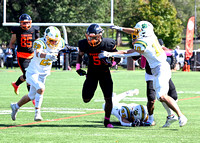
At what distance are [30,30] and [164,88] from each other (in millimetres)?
4151

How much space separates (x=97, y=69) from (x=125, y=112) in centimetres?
87

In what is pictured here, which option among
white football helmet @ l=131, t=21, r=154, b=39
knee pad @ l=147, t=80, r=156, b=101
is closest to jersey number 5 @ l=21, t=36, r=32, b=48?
knee pad @ l=147, t=80, r=156, b=101

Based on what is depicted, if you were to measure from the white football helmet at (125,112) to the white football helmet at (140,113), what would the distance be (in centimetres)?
10

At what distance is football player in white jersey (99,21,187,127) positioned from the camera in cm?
718

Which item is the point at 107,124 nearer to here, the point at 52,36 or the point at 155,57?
the point at 155,57

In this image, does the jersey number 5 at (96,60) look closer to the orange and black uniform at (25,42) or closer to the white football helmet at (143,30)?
the white football helmet at (143,30)

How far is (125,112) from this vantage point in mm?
7875

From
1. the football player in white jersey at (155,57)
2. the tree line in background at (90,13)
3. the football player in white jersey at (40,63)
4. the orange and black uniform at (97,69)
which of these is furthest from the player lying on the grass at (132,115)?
the tree line in background at (90,13)

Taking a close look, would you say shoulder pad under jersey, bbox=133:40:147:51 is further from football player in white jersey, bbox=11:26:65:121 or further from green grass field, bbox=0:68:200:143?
football player in white jersey, bbox=11:26:65:121

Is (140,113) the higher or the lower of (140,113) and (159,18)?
the lower

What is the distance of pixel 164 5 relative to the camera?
152 feet

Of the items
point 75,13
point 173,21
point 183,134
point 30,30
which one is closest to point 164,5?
point 173,21

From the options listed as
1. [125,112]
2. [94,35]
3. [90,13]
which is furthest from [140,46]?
[90,13]

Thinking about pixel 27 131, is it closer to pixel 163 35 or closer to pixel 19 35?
pixel 19 35
